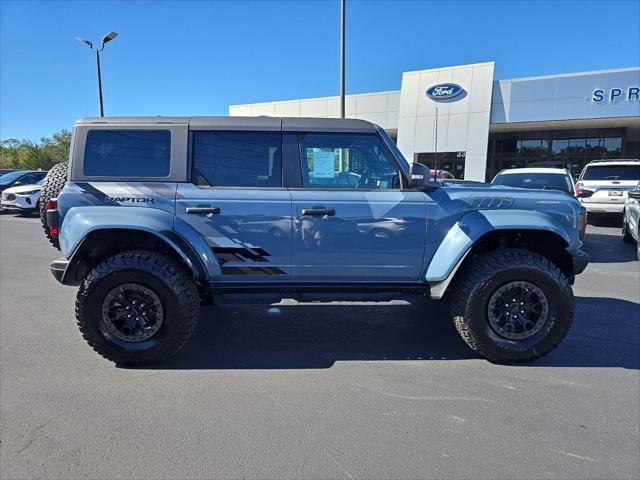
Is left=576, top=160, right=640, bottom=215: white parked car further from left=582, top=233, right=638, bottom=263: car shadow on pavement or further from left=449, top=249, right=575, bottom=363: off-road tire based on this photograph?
left=449, top=249, right=575, bottom=363: off-road tire

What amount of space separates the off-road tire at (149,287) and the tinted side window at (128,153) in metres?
0.74

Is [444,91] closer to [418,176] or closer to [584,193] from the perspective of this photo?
[584,193]

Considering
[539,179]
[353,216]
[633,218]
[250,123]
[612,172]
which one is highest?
[612,172]

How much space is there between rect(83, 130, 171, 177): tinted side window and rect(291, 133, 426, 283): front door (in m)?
1.21

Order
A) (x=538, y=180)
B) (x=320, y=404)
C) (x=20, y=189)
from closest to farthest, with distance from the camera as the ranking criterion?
(x=320, y=404)
(x=538, y=180)
(x=20, y=189)

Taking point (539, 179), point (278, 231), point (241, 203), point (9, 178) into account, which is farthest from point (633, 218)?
point (9, 178)

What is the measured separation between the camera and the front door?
3418 mm

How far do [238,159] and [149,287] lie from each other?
1335mm

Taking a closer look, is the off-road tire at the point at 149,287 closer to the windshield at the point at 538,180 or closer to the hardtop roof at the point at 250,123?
the hardtop roof at the point at 250,123

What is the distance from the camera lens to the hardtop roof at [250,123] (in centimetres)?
353

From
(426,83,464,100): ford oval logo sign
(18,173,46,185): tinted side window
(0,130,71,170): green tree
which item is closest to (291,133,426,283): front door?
(18,173,46,185): tinted side window

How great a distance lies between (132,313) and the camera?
3422mm

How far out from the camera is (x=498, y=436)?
8.21ft

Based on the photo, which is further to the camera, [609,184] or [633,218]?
[609,184]
